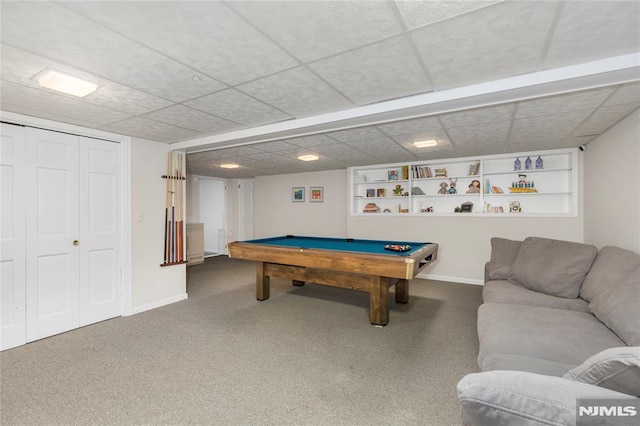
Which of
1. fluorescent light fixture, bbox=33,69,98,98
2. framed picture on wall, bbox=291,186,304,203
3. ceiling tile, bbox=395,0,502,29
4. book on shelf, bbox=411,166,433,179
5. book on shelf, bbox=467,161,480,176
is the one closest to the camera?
ceiling tile, bbox=395,0,502,29

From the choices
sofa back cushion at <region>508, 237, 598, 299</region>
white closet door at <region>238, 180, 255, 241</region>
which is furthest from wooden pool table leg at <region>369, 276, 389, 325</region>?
white closet door at <region>238, 180, 255, 241</region>

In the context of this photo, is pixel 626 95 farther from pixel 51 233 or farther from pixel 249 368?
pixel 51 233

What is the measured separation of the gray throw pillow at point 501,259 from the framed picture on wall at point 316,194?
12.4ft

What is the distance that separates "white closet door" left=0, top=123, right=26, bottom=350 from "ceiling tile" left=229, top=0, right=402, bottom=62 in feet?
9.35

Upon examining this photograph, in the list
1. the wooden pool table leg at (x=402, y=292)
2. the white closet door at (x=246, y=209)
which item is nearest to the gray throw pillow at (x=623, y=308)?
the wooden pool table leg at (x=402, y=292)

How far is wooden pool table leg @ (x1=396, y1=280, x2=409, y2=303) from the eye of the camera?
3.81 m

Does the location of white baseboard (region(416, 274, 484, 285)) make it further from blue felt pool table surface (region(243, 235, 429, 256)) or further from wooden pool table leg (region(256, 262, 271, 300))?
wooden pool table leg (region(256, 262, 271, 300))

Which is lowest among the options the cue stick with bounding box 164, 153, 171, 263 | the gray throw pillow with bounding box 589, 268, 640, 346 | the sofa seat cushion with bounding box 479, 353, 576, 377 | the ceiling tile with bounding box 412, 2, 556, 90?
the sofa seat cushion with bounding box 479, 353, 576, 377

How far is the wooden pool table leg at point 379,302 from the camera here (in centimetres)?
312

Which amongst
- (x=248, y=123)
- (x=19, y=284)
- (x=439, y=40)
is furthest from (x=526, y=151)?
(x=19, y=284)

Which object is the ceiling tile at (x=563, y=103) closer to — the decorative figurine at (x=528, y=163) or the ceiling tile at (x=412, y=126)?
the ceiling tile at (x=412, y=126)

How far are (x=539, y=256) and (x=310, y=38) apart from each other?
277 centimetres

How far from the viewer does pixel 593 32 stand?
5.03 feet

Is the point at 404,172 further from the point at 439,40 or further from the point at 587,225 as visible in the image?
the point at 439,40
